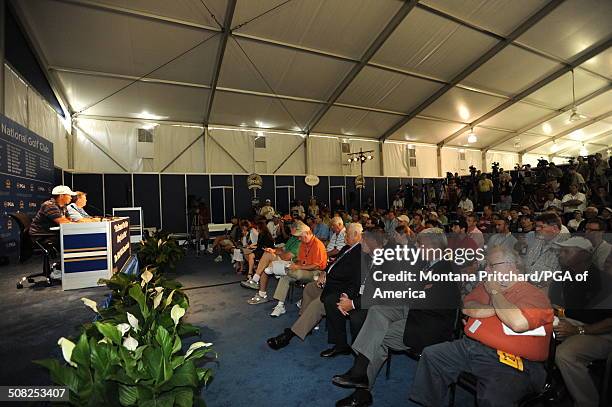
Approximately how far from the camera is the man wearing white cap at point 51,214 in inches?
151

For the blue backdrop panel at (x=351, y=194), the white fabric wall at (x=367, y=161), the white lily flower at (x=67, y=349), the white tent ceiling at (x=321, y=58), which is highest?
the white tent ceiling at (x=321, y=58)

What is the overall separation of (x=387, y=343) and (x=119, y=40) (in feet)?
25.9

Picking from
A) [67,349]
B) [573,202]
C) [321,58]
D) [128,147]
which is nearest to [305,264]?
[67,349]

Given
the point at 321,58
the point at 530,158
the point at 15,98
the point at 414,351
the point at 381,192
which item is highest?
the point at 321,58

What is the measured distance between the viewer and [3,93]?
4.62 meters

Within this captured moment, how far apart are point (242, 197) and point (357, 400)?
33.0 ft

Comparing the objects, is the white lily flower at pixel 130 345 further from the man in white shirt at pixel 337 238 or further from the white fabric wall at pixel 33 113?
the white fabric wall at pixel 33 113

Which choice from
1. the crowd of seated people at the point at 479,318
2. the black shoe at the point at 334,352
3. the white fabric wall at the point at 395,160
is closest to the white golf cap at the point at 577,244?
the crowd of seated people at the point at 479,318

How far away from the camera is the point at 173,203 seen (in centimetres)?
1061

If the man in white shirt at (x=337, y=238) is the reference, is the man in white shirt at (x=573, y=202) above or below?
above

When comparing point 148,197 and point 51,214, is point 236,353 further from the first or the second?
point 148,197

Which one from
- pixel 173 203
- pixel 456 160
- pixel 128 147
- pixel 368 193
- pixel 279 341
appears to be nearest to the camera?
pixel 279 341

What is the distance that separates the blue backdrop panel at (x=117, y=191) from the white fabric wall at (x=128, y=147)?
301mm

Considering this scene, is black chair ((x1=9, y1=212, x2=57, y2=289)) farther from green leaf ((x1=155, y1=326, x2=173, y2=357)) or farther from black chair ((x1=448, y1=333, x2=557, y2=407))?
black chair ((x1=448, y1=333, x2=557, y2=407))
